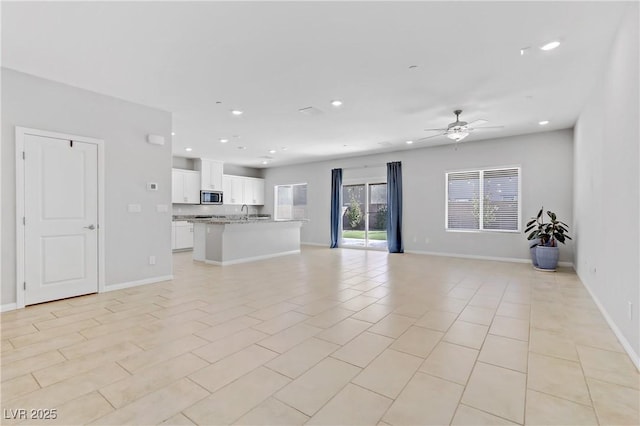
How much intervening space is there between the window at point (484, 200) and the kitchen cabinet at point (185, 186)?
7.18 metres

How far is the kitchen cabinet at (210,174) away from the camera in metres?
9.53

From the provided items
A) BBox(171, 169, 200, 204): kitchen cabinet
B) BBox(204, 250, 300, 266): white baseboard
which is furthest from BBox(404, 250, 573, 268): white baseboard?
BBox(171, 169, 200, 204): kitchen cabinet

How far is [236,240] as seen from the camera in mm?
6742

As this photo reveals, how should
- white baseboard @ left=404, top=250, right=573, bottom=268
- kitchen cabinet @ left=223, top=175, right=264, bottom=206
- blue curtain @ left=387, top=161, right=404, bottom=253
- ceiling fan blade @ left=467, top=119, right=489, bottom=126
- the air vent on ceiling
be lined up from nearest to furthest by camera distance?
the air vent on ceiling → ceiling fan blade @ left=467, top=119, right=489, bottom=126 → white baseboard @ left=404, top=250, right=573, bottom=268 → blue curtain @ left=387, top=161, right=404, bottom=253 → kitchen cabinet @ left=223, top=175, right=264, bottom=206

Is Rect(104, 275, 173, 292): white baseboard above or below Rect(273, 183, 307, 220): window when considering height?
below

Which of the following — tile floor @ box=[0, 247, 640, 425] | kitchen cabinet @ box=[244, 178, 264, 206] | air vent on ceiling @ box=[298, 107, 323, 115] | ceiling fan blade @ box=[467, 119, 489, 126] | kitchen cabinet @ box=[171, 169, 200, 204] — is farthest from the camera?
kitchen cabinet @ box=[244, 178, 264, 206]

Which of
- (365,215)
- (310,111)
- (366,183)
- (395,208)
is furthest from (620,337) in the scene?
(366,183)

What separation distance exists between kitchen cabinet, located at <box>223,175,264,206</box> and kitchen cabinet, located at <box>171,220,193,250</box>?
1.77 meters

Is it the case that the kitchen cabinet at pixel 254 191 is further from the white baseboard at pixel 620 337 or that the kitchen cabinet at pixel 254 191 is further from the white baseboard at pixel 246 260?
the white baseboard at pixel 620 337

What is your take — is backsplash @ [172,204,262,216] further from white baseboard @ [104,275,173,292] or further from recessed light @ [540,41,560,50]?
recessed light @ [540,41,560,50]

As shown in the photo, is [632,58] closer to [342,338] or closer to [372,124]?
[342,338]

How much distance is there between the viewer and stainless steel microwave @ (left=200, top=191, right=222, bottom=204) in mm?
9531

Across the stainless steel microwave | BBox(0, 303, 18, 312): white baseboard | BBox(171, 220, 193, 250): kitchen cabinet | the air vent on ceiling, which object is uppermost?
the air vent on ceiling

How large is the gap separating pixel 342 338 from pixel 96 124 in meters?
4.28
